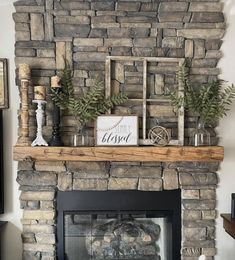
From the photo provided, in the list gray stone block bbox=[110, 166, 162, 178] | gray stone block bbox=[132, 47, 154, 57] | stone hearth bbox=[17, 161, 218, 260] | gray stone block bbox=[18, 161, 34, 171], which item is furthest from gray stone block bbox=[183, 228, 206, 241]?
gray stone block bbox=[132, 47, 154, 57]

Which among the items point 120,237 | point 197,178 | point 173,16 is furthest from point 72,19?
point 120,237

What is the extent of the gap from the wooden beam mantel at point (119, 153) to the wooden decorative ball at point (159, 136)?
0.10 meters

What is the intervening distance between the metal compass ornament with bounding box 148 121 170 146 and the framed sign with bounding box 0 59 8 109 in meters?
1.19

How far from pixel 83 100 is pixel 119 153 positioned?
0.48 meters

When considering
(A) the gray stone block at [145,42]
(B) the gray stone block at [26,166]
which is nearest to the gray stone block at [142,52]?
(A) the gray stone block at [145,42]

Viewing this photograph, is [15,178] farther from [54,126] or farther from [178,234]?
[178,234]

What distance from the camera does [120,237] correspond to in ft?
8.96

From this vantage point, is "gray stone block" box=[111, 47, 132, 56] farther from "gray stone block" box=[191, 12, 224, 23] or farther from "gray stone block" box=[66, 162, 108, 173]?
"gray stone block" box=[66, 162, 108, 173]

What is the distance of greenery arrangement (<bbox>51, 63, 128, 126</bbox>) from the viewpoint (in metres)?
2.41

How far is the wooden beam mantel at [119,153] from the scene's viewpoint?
2373 millimetres

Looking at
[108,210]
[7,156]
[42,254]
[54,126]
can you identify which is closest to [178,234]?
[108,210]

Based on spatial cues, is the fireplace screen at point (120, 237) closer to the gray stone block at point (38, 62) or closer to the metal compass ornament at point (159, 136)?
the metal compass ornament at point (159, 136)

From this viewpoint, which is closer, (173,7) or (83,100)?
(83,100)

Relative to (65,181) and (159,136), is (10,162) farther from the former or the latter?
(159,136)
